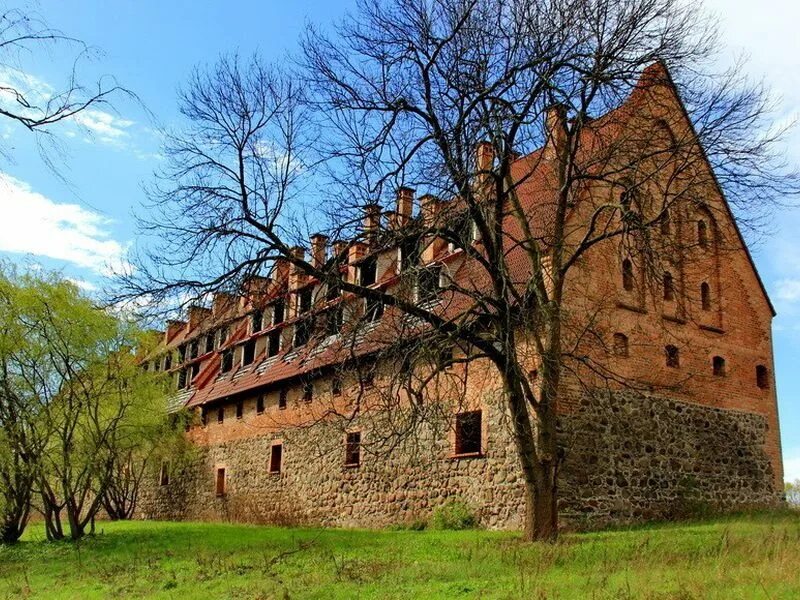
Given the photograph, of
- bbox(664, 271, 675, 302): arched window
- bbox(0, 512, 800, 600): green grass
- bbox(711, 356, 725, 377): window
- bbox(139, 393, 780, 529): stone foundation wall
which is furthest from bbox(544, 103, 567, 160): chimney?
bbox(711, 356, 725, 377): window


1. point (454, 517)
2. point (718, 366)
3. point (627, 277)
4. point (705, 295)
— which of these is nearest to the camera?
point (454, 517)

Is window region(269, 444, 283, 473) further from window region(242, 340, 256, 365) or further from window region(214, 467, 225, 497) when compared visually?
window region(242, 340, 256, 365)

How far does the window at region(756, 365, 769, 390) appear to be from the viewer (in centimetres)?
2286

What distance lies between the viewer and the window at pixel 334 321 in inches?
535

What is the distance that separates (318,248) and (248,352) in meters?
19.0

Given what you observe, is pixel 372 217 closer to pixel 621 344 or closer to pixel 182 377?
pixel 621 344

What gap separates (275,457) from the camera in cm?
2797

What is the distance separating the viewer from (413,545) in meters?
15.1

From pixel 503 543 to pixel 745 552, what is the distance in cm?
396

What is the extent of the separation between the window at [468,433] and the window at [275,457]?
9495 mm

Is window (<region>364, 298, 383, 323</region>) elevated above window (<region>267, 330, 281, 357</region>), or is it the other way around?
window (<region>267, 330, 281, 357</region>)

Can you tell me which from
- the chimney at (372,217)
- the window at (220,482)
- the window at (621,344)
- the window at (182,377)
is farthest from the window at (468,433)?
the window at (182,377)

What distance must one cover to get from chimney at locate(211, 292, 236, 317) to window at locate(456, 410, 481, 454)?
25.2 ft

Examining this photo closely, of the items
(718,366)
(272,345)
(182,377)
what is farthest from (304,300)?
(182,377)
